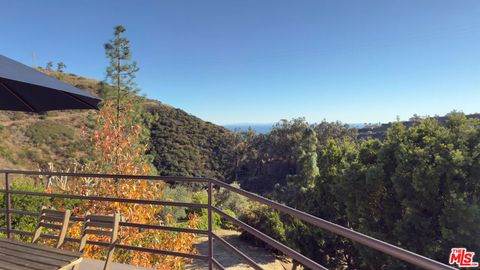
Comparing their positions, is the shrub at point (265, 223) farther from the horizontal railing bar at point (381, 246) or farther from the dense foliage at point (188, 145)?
the dense foliage at point (188, 145)

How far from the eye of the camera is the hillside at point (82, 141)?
23.9 metres

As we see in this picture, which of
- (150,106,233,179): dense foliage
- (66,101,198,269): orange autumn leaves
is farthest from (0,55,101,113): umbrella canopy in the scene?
(150,106,233,179): dense foliage

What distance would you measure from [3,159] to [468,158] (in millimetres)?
26642

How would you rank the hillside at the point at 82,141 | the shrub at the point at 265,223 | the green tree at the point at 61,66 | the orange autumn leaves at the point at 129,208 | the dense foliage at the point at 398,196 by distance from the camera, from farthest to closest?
the green tree at the point at 61,66 → the hillside at the point at 82,141 → the shrub at the point at 265,223 → the dense foliage at the point at 398,196 → the orange autumn leaves at the point at 129,208

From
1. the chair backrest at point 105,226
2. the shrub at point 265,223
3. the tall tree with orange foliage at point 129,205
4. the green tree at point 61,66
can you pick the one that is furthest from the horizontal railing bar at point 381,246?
the green tree at point 61,66

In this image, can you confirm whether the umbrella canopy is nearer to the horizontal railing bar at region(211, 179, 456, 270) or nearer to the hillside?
the horizontal railing bar at region(211, 179, 456, 270)

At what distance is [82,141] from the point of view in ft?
70.3

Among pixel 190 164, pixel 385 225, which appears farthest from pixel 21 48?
pixel 385 225

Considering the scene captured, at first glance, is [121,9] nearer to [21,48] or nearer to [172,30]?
[172,30]

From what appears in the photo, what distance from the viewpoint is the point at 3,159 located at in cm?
2216

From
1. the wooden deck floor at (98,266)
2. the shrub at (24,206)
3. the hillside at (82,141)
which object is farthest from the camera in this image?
the hillside at (82,141)

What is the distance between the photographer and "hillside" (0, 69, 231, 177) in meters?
23.9

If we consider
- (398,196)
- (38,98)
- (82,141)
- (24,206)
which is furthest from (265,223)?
(82,141)

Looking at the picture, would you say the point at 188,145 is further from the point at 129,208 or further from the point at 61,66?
the point at 129,208
